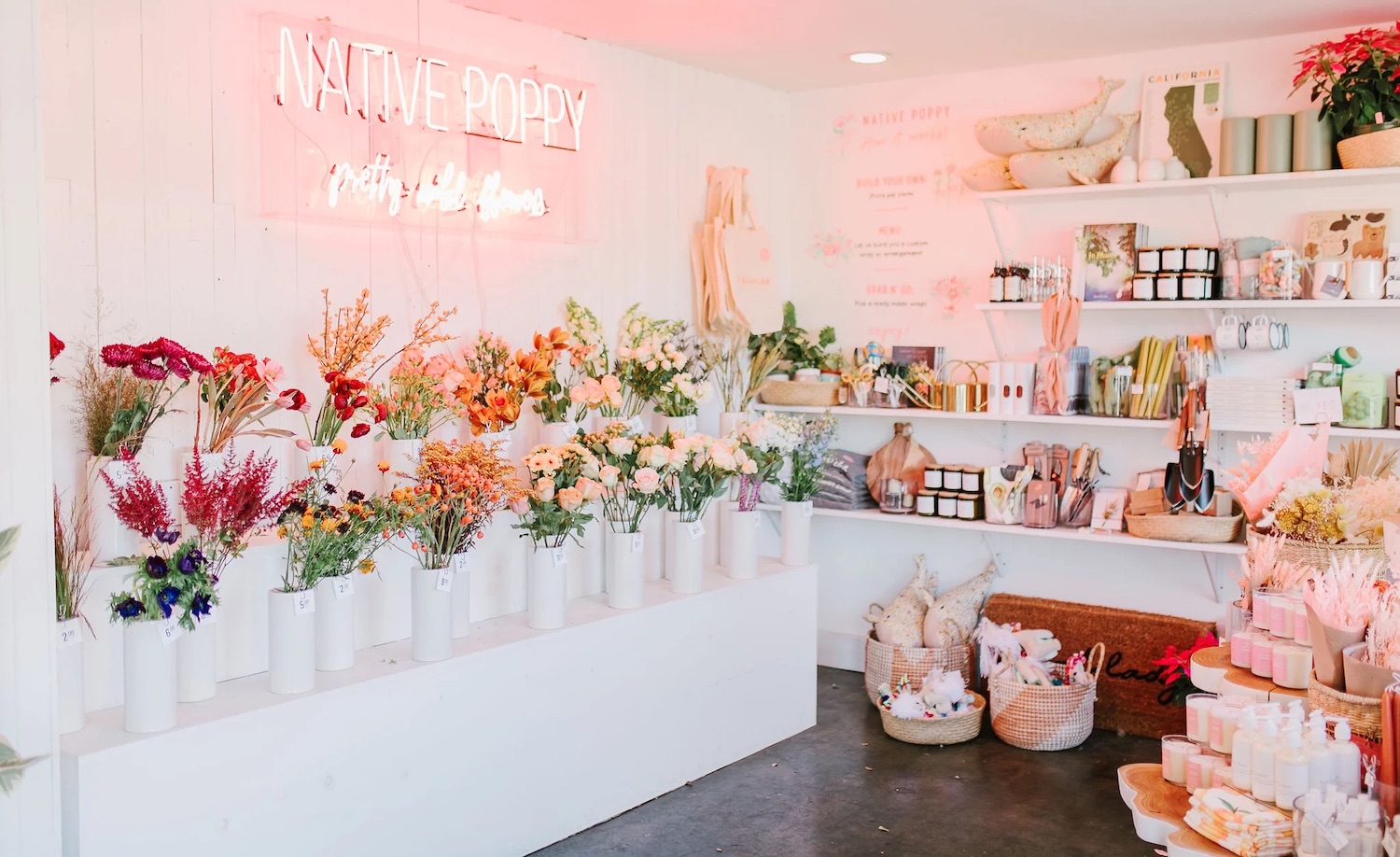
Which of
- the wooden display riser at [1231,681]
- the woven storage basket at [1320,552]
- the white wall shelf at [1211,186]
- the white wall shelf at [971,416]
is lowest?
the wooden display riser at [1231,681]

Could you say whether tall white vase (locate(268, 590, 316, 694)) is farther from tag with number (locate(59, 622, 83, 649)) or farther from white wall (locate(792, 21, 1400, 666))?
white wall (locate(792, 21, 1400, 666))

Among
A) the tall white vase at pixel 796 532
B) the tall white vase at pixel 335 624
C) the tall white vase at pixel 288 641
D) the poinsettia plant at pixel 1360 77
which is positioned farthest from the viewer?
the tall white vase at pixel 796 532

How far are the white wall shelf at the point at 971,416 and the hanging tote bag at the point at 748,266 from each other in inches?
16.2

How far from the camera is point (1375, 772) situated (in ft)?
6.68

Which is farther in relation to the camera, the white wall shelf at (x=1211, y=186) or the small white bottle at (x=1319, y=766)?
the white wall shelf at (x=1211, y=186)

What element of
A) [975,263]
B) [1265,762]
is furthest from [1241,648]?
[975,263]

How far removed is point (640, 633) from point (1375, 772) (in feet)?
7.49

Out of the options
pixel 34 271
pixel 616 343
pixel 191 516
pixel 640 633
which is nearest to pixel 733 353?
pixel 616 343

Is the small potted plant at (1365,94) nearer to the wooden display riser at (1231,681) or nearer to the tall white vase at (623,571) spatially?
the wooden display riser at (1231,681)

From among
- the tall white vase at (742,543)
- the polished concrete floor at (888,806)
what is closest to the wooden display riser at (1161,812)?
the polished concrete floor at (888,806)

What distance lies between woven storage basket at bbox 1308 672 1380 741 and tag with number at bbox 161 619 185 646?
237 cm

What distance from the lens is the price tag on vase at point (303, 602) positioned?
296 cm

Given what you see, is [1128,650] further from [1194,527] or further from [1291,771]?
[1291,771]

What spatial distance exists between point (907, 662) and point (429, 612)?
2.21 meters
